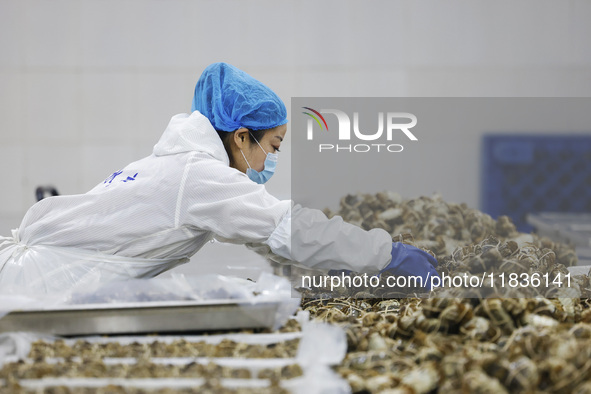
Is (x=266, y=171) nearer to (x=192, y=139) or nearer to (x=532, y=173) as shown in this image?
(x=192, y=139)

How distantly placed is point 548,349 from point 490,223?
1.34 m

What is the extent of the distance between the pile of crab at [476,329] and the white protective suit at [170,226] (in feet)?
0.45

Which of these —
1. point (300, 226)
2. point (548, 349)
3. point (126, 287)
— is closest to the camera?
point (548, 349)

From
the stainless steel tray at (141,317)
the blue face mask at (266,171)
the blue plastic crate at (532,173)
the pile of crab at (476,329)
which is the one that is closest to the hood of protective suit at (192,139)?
the blue face mask at (266,171)

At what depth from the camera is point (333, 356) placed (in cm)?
94

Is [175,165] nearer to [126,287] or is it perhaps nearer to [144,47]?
[126,287]

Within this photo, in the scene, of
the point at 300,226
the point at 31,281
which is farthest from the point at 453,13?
the point at 31,281

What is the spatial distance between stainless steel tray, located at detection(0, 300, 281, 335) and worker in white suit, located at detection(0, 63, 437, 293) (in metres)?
0.36

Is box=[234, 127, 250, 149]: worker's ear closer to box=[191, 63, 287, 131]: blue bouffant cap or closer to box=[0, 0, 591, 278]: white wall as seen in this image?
box=[191, 63, 287, 131]: blue bouffant cap

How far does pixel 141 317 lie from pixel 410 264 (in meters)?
0.67

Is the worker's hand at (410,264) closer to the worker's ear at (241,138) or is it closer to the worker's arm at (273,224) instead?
the worker's arm at (273,224)

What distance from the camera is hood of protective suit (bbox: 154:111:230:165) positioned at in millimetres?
1606

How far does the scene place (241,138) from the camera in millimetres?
1767

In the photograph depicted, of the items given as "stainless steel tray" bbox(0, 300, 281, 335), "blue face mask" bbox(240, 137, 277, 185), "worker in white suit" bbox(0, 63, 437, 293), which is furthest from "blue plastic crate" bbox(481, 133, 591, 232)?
"stainless steel tray" bbox(0, 300, 281, 335)
